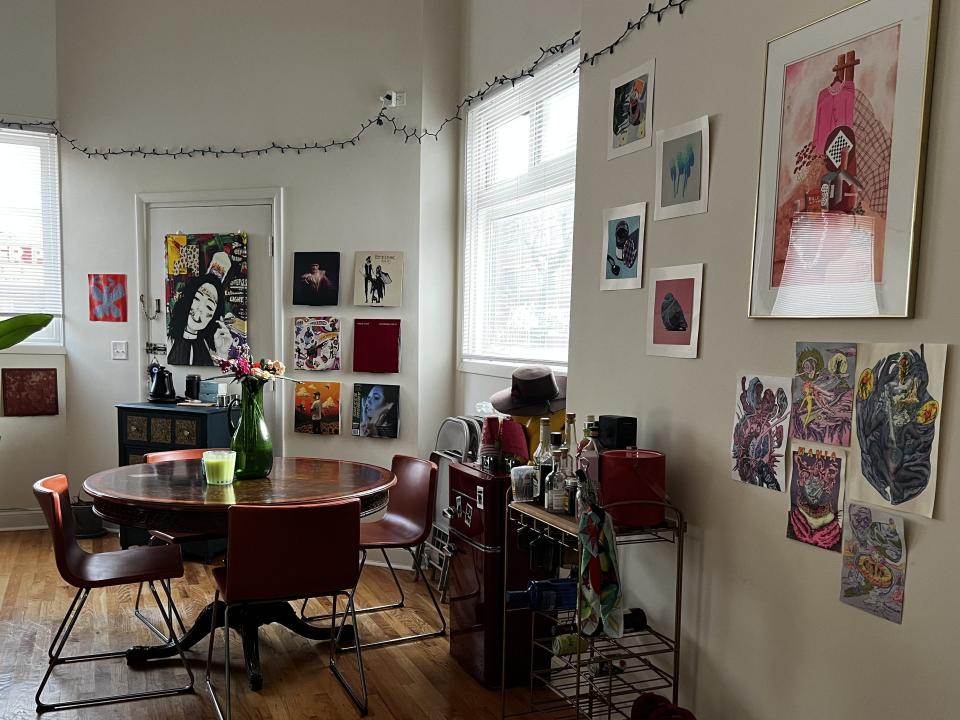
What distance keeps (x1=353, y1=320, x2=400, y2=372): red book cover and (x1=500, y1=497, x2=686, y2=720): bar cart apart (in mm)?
1914

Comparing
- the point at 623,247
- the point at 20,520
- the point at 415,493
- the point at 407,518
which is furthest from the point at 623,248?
the point at 20,520

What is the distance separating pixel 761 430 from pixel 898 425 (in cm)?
40

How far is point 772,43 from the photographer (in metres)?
2.04

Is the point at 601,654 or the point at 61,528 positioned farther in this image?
the point at 61,528

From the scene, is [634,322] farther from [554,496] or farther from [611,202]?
[554,496]

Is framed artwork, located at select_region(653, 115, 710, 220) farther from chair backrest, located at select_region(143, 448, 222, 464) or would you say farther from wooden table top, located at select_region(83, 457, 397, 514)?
chair backrest, located at select_region(143, 448, 222, 464)

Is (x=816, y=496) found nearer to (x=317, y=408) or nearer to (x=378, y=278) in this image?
(x=378, y=278)

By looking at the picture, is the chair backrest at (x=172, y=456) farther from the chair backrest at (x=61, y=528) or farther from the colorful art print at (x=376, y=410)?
the colorful art print at (x=376, y=410)

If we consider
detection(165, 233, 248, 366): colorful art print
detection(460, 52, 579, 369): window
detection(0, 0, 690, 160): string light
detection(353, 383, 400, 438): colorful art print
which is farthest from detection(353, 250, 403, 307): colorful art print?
detection(165, 233, 248, 366): colorful art print

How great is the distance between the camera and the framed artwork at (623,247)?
2590 mm

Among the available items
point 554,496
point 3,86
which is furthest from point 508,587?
point 3,86

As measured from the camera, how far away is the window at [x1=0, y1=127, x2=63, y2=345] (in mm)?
5254

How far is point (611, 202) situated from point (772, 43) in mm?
806

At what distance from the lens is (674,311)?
2412mm
